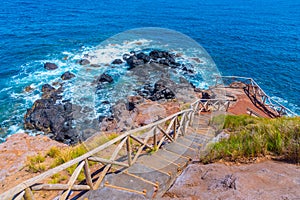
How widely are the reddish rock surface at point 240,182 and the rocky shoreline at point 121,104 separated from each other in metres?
9.67

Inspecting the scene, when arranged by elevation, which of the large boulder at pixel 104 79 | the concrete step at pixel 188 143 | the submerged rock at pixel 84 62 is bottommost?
the large boulder at pixel 104 79

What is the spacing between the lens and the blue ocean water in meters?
A: 24.0

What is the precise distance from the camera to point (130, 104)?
2034cm

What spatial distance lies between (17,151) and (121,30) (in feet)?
108

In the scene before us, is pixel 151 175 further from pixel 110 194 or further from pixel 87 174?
pixel 87 174

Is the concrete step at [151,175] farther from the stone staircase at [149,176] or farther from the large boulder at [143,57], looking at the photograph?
the large boulder at [143,57]

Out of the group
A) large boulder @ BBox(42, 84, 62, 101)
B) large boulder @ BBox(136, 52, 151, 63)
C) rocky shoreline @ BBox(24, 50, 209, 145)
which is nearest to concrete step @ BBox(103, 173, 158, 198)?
rocky shoreline @ BBox(24, 50, 209, 145)

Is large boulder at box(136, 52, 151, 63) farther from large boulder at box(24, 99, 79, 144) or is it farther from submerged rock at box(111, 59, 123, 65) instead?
large boulder at box(24, 99, 79, 144)

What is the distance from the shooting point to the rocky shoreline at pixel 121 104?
17.0m

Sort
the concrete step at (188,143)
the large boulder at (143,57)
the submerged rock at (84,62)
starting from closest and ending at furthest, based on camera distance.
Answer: the concrete step at (188,143) < the submerged rock at (84,62) < the large boulder at (143,57)

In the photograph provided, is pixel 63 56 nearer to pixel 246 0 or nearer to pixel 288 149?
pixel 288 149

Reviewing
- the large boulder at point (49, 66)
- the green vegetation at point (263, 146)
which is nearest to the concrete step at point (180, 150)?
the green vegetation at point (263, 146)

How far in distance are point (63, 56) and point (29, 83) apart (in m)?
8.27

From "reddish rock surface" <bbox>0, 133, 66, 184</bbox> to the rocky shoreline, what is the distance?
2308 millimetres
